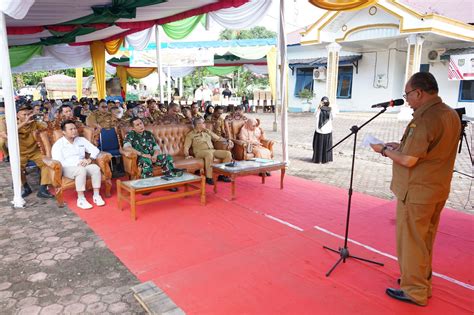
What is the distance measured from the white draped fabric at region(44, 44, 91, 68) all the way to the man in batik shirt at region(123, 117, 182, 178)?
10.2m

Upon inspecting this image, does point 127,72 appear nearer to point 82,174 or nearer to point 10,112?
point 10,112

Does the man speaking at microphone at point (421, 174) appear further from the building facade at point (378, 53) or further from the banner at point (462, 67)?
the banner at point (462, 67)

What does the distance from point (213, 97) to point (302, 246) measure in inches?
754

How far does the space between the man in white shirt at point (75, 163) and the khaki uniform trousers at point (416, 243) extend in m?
3.77

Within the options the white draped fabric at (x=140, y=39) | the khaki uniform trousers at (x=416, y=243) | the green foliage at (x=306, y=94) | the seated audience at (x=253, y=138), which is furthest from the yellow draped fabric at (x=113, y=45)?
the khaki uniform trousers at (x=416, y=243)

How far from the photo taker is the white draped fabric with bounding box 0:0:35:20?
4.24 m

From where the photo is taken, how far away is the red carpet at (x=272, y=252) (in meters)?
2.71

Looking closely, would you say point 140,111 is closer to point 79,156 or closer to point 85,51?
point 79,156

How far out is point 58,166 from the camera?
4691mm

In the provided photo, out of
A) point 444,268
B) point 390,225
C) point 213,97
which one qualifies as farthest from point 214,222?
point 213,97

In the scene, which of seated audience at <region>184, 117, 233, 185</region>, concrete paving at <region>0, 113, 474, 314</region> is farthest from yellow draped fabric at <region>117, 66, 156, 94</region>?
seated audience at <region>184, 117, 233, 185</region>

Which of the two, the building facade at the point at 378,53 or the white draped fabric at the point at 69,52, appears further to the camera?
the white draped fabric at the point at 69,52

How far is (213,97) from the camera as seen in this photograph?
2216 cm

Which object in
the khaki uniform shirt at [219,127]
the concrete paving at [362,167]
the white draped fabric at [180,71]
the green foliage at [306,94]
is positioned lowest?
the concrete paving at [362,167]
